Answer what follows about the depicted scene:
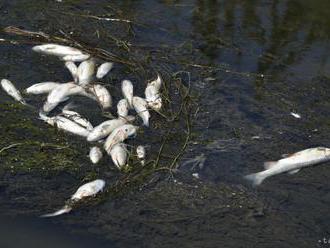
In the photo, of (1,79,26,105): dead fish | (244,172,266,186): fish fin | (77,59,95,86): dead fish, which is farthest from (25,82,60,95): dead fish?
(244,172,266,186): fish fin

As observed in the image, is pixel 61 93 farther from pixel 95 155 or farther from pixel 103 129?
pixel 95 155

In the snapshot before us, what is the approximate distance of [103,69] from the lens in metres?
7.81

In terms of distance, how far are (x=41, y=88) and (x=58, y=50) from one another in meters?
1.05

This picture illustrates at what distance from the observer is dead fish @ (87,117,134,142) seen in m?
6.62

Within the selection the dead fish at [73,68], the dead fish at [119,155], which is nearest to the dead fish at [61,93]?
the dead fish at [73,68]

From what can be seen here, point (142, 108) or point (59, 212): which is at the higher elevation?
point (142, 108)

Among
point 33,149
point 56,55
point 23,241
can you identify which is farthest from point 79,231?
point 56,55

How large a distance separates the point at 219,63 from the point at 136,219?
338cm

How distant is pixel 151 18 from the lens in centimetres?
956

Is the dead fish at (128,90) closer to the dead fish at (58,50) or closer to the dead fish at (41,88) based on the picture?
the dead fish at (41,88)

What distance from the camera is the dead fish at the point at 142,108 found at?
275 inches

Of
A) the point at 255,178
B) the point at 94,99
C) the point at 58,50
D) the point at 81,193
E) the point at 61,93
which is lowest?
the point at 255,178

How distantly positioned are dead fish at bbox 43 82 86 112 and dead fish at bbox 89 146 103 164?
103 centimetres

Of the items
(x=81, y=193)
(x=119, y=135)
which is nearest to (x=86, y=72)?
(x=119, y=135)
